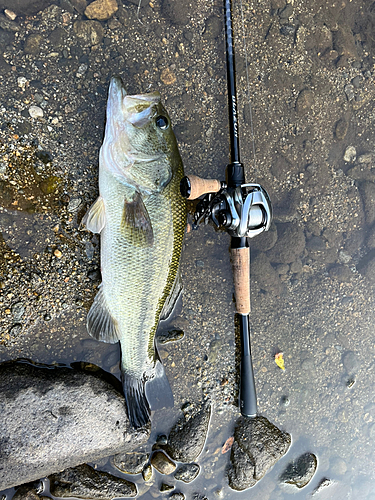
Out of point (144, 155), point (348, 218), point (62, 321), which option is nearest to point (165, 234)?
point (144, 155)

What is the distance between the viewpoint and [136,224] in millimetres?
2293

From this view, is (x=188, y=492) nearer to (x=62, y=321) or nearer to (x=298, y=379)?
(x=298, y=379)

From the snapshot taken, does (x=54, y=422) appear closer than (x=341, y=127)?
Yes

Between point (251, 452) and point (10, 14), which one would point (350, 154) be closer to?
point (251, 452)

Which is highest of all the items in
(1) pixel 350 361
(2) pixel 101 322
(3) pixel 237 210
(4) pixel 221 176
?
(4) pixel 221 176

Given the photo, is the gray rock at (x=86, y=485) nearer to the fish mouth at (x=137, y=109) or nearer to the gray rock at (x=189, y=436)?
the gray rock at (x=189, y=436)

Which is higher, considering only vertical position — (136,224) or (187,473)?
(136,224)

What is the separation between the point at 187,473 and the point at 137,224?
229 cm

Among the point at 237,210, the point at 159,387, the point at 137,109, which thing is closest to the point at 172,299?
the point at 159,387

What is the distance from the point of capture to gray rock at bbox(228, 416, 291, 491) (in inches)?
114

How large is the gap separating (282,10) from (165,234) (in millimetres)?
2482

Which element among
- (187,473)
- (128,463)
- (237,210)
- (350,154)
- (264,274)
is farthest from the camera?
(350,154)

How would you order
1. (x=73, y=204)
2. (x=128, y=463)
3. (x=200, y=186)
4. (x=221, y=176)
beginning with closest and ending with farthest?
(x=200, y=186) → (x=73, y=204) → (x=128, y=463) → (x=221, y=176)

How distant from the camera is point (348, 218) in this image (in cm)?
327
